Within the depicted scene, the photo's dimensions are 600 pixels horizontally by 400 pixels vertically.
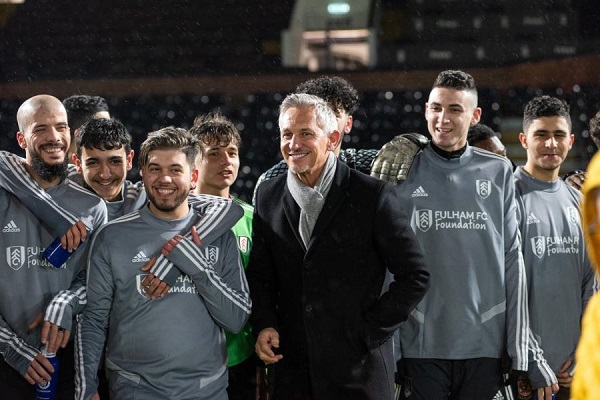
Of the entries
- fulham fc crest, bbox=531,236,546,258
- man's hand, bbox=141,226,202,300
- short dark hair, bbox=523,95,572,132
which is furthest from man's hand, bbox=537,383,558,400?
man's hand, bbox=141,226,202,300

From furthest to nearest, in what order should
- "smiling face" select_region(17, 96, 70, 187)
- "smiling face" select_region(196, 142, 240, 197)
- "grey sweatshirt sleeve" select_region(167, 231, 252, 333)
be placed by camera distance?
"smiling face" select_region(196, 142, 240, 197)
"smiling face" select_region(17, 96, 70, 187)
"grey sweatshirt sleeve" select_region(167, 231, 252, 333)

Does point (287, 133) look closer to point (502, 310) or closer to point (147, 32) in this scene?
point (502, 310)

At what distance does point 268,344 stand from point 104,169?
751mm

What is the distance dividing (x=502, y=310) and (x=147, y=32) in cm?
950

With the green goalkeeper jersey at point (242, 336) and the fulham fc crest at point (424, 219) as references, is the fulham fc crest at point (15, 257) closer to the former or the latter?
the green goalkeeper jersey at point (242, 336)

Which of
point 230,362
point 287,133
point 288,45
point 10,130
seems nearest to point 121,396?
point 230,362

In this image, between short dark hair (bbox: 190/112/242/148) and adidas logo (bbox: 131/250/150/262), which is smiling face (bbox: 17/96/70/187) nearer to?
adidas logo (bbox: 131/250/150/262)

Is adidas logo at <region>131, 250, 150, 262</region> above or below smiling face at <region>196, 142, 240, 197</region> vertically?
below

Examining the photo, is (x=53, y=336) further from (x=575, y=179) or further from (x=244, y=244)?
(x=575, y=179)

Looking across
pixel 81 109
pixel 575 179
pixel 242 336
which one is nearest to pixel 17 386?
pixel 242 336

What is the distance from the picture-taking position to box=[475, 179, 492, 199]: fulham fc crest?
2.60m

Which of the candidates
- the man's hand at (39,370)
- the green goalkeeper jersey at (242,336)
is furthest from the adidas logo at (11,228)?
the green goalkeeper jersey at (242,336)

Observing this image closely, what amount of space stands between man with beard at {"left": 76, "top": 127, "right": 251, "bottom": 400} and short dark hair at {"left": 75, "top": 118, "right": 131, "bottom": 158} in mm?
253

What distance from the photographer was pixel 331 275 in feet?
7.54
